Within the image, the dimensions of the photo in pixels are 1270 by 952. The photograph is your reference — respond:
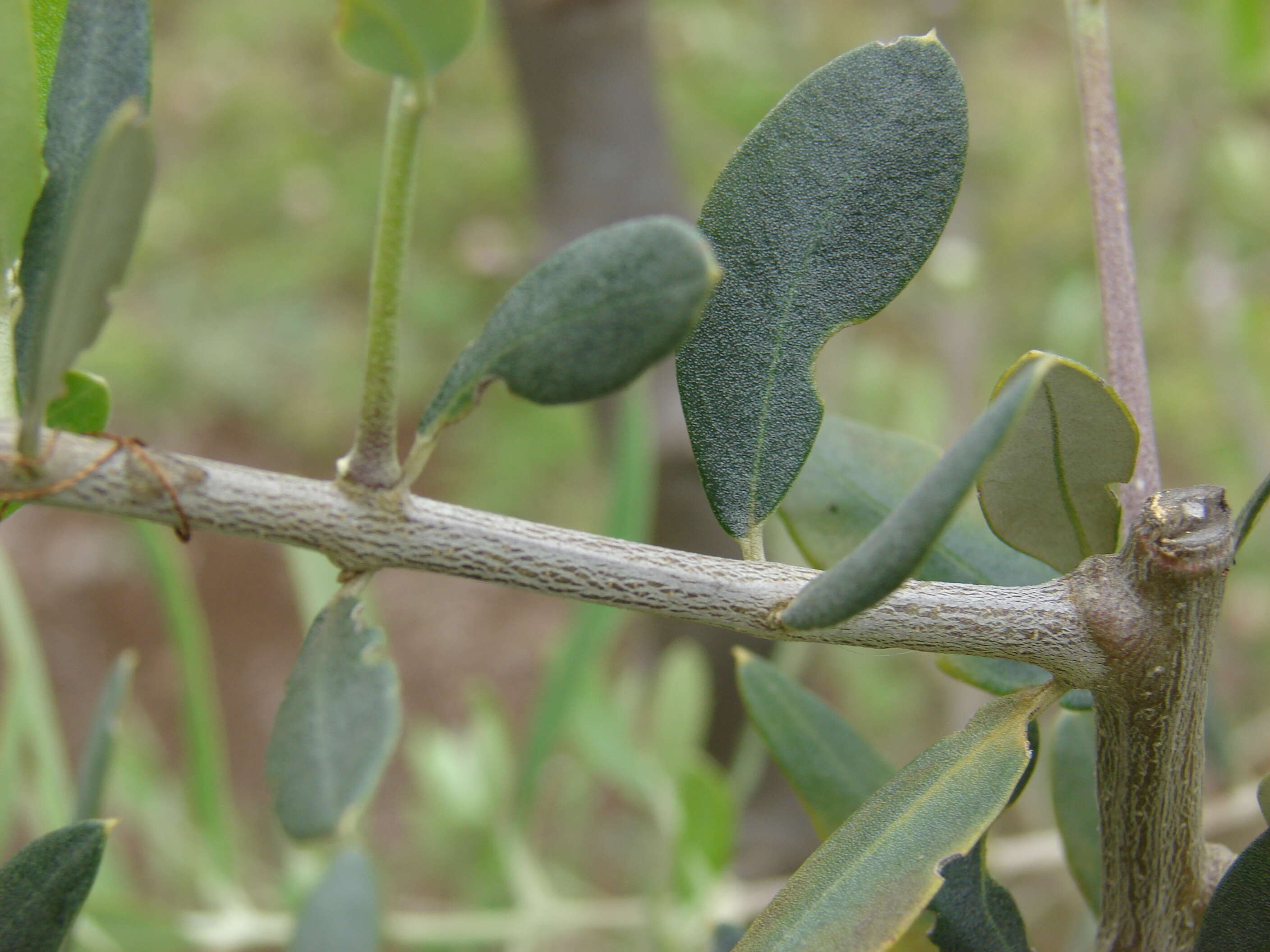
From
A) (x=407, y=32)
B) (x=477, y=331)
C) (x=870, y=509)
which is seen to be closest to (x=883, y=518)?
(x=870, y=509)

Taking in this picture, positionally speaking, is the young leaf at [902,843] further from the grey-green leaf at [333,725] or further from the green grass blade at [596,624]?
the green grass blade at [596,624]

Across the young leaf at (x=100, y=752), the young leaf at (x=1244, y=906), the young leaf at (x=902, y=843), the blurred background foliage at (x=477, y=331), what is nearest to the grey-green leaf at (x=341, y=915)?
the young leaf at (x=100, y=752)

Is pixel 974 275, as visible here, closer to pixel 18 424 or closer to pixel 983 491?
pixel 983 491

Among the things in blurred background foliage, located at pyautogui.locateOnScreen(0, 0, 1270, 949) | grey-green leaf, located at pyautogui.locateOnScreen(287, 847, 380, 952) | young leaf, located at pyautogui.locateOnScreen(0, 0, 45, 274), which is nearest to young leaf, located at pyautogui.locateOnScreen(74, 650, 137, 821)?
grey-green leaf, located at pyautogui.locateOnScreen(287, 847, 380, 952)

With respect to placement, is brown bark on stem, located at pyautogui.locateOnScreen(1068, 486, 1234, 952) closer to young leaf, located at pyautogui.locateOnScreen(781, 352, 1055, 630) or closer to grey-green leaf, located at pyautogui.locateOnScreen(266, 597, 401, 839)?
young leaf, located at pyautogui.locateOnScreen(781, 352, 1055, 630)

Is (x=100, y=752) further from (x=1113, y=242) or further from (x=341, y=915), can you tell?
Answer: (x=1113, y=242)
